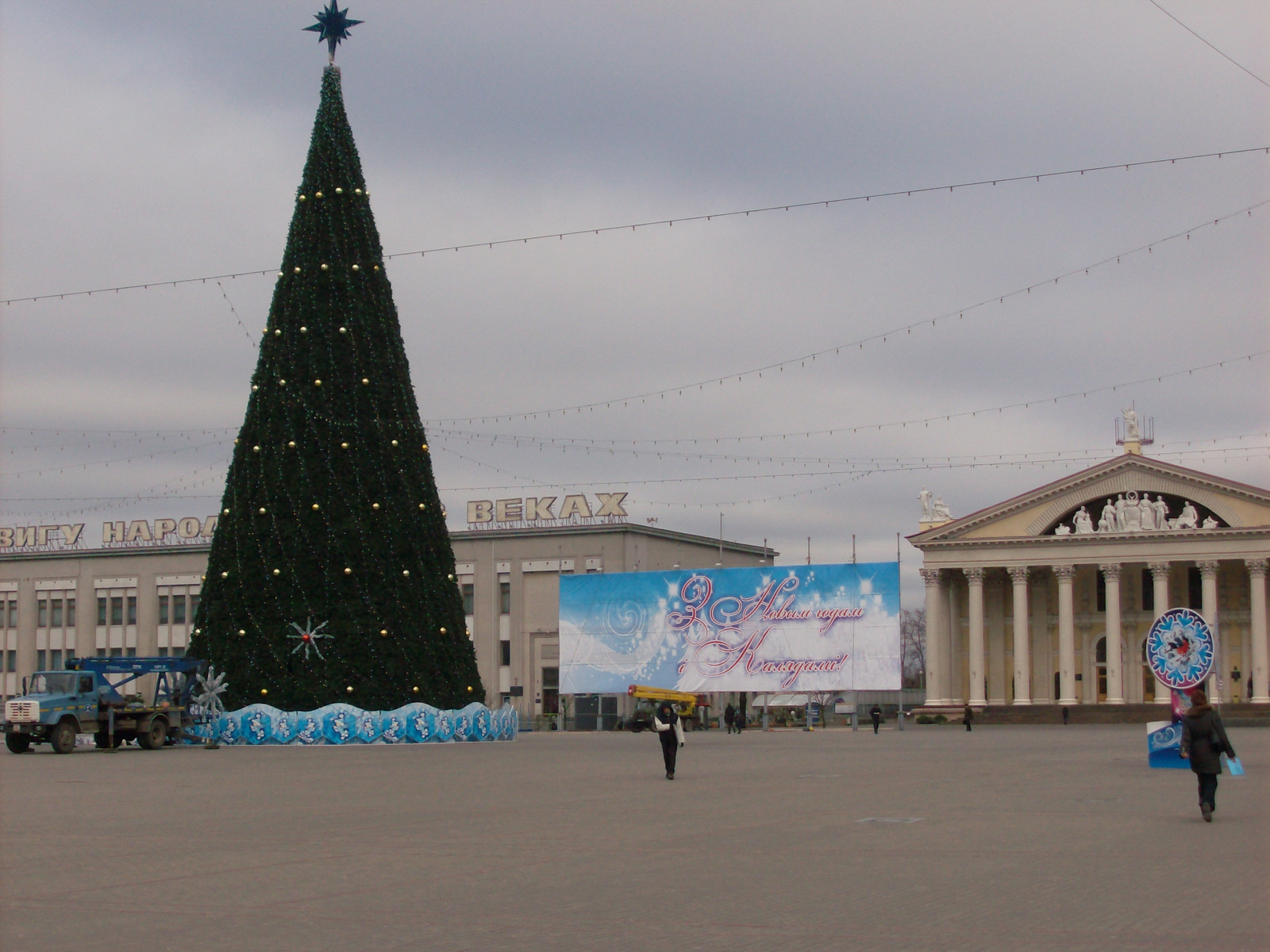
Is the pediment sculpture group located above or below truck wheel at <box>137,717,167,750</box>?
above

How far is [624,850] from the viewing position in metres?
14.1

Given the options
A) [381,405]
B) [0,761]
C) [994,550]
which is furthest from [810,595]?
[0,761]

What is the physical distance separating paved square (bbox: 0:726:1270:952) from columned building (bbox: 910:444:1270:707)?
55127mm

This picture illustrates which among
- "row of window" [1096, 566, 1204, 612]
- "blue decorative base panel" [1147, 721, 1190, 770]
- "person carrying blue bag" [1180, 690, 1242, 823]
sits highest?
"row of window" [1096, 566, 1204, 612]

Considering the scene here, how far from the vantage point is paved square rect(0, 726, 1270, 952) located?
9.50 metres

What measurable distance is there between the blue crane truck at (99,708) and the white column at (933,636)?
163ft

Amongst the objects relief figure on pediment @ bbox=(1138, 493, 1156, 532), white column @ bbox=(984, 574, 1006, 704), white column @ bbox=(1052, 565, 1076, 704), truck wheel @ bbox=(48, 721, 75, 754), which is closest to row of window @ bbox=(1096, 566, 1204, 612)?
white column @ bbox=(1052, 565, 1076, 704)

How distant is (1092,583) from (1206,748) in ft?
236

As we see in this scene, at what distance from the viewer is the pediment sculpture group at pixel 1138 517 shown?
258 feet

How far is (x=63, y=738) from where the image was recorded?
1452 inches

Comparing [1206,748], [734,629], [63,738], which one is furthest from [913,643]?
[1206,748]

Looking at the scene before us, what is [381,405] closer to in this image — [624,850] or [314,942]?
[624,850]

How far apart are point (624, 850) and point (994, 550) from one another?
71640mm

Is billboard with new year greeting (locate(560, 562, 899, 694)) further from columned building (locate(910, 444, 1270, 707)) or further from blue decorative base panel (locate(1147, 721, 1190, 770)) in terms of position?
blue decorative base panel (locate(1147, 721, 1190, 770))
